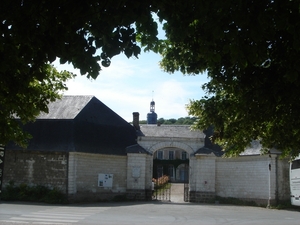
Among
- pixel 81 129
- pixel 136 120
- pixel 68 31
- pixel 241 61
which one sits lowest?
pixel 241 61

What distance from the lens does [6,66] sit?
5.54 metres

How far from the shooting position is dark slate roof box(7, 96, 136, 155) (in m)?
24.9

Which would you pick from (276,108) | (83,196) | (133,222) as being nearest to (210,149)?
(83,196)

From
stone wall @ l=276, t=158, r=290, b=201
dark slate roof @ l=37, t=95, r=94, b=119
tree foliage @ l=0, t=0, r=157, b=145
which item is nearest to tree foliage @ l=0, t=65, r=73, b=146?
tree foliage @ l=0, t=0, r=157, b=145

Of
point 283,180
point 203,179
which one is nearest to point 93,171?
point 203,179

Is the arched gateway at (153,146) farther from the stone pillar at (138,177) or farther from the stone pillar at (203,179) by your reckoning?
the stone pillar at (203,179)

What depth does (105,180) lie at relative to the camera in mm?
26031

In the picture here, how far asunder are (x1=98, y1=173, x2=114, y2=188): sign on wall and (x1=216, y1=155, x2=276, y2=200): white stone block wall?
6.64 m

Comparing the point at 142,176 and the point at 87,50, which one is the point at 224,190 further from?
the point at 87,50

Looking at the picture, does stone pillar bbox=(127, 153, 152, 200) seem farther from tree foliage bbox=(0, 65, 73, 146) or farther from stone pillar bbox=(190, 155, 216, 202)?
tree foliage bbox=(0, 65, 73, 146)

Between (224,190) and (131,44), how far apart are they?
2191cm

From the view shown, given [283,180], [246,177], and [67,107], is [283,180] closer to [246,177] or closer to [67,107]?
[246,177]

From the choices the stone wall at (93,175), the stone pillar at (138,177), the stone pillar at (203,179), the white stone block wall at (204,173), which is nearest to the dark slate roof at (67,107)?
the stone wall at (93,175)

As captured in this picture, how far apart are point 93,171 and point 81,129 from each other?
2634 mm
